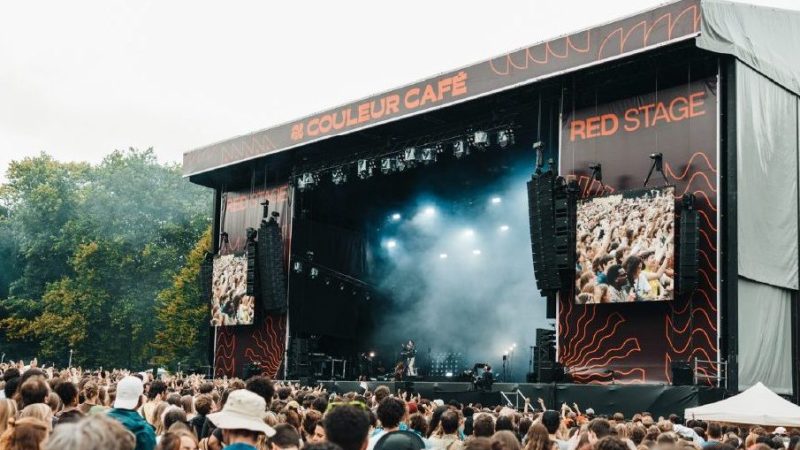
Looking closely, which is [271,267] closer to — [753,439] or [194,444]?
[753,439]

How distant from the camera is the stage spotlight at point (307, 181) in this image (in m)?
Result: 24.4

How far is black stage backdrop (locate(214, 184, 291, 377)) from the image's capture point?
81.9ft

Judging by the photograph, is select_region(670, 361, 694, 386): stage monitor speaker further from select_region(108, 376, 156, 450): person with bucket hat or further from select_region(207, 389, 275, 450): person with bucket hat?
select_region(207, 389, 275, 450): person with bucket hat

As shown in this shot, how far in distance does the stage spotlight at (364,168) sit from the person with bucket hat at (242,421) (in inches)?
724

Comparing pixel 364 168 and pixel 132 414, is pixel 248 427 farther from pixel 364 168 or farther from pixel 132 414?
pixel 364 168

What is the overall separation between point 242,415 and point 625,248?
1391cm

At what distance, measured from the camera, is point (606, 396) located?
1625cm

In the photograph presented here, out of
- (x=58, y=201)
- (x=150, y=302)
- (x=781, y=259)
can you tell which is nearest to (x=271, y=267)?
(x=781, y=259)

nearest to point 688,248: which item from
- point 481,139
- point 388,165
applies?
point 481,139

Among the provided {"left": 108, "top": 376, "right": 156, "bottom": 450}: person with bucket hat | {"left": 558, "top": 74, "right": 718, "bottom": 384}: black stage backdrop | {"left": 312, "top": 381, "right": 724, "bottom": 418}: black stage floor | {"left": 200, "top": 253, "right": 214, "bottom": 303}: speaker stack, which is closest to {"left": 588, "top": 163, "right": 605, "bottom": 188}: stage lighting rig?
{"left": 558, "top": 74, "right": 718, "bottom": 384}: black stage backdrop

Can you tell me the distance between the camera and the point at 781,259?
17453mm

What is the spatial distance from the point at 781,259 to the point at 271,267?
43.0 ft

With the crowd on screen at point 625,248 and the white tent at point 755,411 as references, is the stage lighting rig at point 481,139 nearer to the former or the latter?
the crowd on screen at point 625,248

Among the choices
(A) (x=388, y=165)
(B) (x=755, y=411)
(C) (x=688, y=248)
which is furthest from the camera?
(A) (x=388, y=165)
